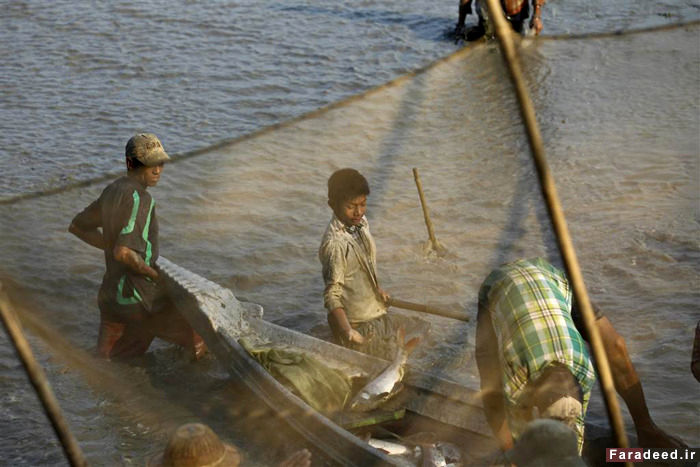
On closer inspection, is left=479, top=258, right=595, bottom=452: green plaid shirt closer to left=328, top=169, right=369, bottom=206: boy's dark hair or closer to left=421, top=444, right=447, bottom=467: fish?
left=421, top=444, right=447, bottom=467: fish

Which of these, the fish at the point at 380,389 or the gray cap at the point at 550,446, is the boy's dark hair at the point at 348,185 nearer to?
the fish at the point at 380,389

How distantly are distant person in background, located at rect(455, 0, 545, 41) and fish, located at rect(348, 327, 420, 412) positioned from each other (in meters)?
8.83

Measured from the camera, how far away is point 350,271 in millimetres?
5324

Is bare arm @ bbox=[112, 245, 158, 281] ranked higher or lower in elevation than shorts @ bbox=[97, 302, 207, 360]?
higher

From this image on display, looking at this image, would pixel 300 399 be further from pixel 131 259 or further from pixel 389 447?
pixel 131 259

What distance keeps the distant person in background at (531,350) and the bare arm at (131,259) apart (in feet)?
7.63

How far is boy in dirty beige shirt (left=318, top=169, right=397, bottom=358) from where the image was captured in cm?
507

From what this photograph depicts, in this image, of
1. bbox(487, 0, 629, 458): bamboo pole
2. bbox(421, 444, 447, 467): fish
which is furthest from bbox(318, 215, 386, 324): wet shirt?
bbox(487, 0, 629, 458): bamboo pole

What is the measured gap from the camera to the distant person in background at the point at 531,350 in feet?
11.5

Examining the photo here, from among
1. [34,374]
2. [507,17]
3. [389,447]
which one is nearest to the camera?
[34,374]

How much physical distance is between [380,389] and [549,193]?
3045 millimetres

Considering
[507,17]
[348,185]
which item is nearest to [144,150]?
[348,185]

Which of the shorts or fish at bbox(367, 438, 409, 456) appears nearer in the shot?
fish at bbox(367, 438, 409, 456)

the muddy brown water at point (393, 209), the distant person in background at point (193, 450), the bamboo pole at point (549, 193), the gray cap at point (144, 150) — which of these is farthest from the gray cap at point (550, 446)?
the gray cap at point (144, 150)
